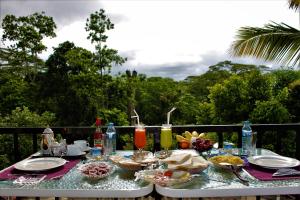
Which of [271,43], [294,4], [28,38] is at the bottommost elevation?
[271,43]

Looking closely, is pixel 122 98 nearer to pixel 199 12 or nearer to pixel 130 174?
pixel 199 12

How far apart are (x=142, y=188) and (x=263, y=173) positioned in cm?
65

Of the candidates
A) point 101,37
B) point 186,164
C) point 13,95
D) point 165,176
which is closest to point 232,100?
point 186,164

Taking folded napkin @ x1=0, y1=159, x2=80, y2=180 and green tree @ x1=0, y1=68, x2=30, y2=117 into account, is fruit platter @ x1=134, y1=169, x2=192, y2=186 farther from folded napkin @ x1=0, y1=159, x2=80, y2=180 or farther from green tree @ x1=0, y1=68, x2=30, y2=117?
green tree @ x1=0, y1=68, x2=30, y2=117

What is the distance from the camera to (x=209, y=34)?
845 cm

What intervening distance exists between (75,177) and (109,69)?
11.2 m

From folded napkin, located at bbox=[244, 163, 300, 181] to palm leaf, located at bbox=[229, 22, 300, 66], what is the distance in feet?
11.0

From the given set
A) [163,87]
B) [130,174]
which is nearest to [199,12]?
[130,174]

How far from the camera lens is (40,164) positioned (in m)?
1.89

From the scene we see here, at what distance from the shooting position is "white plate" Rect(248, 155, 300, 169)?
1.77 meters

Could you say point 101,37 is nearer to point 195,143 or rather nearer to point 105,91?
point 105,91

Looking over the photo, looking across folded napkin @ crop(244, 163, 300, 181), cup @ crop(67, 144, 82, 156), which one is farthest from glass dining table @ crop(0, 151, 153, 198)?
folded napkin @ crop(244, 163, 300, 181)

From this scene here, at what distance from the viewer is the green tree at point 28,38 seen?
14.6 meters

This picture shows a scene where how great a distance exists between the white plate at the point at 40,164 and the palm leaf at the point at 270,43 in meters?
3.77
